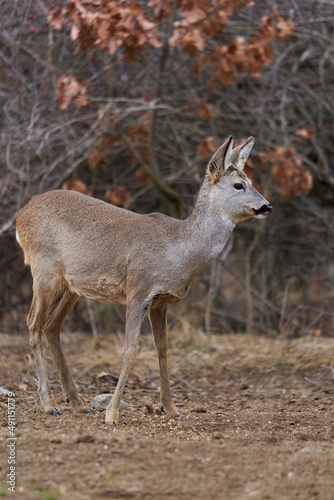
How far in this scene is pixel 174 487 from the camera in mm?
3691

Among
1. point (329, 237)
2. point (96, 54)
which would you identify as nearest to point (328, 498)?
point (96, 54)

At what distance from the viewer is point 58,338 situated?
20.2ft

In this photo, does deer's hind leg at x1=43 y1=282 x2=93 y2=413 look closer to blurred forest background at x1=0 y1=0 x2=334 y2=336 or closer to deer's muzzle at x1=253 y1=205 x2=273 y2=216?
deer's muzzle at x1=253 y1=205 x2=273 y2=216

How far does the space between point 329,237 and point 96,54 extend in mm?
4598

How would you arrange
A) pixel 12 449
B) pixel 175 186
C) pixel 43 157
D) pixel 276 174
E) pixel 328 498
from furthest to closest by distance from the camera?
pixel 175 186 < pixel 43 157 < pixel 276 174 < pixel 12 449 < pixel 328 498

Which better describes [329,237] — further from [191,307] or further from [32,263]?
[32,263]

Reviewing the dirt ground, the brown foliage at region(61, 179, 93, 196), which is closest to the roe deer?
the dirt ground

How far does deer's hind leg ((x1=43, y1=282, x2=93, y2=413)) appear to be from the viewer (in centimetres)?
595

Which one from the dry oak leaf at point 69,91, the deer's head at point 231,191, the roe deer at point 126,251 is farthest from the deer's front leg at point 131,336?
the dry oak leaf at point 69,91

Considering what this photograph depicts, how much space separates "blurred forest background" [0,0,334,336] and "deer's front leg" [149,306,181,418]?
3.02 m

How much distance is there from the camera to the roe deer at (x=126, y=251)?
5.51 metres

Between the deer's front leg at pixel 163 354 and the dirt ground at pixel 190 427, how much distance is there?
12cm

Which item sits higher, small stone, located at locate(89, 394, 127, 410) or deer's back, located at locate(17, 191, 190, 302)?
deer's back, located at locate(17, 191, 190, 302)

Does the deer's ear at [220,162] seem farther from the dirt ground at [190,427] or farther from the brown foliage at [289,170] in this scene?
the brown foliage at [289,170]
